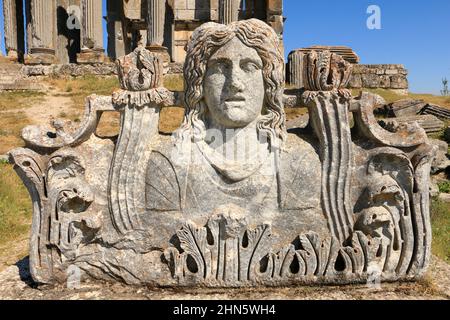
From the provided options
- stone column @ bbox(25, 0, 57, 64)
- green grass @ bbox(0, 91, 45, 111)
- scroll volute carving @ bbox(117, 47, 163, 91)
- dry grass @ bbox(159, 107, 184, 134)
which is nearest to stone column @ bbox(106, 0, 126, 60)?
stone column @ bbox(25, 0, 57, 64)

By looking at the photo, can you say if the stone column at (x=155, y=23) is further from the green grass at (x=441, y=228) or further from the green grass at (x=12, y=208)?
the green grass at (x=441, y=228)

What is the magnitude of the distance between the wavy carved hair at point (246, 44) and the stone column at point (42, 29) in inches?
651

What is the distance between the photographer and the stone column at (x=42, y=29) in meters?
18.1

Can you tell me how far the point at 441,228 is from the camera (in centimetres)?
572

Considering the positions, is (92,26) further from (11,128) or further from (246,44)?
(246,44)

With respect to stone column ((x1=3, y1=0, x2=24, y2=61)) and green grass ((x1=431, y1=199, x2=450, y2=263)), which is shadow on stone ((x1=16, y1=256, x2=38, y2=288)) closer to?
green grass ((x1=431, y1=199, x2=450, y2=263))

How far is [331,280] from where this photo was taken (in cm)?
323

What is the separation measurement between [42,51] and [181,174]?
17478 mm

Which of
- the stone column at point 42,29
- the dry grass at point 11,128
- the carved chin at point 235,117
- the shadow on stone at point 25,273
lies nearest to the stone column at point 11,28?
the stone column at point 42,29

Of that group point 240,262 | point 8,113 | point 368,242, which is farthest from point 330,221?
point 8,113

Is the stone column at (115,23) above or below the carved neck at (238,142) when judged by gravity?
above

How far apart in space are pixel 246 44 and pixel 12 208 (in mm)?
5235

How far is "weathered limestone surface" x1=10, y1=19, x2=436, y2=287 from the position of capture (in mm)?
3203

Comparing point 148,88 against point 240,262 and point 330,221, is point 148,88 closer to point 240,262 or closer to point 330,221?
point 240,262
